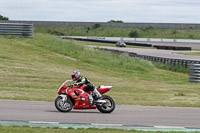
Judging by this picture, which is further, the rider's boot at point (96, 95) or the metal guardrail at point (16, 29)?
the metal guardrail at point (16, 29)

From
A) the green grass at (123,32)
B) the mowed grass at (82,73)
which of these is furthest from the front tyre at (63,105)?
the green grass at (123,32)

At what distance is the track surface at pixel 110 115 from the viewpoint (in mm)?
11469

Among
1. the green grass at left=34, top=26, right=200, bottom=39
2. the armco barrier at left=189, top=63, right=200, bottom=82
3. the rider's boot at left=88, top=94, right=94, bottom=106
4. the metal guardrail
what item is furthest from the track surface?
the green grass at left=34, top=26, right=200, bottom=39

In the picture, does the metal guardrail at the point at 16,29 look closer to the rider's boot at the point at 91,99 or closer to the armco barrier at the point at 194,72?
the armco barrier at the point at 194,72

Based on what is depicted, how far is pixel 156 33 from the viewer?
358ft

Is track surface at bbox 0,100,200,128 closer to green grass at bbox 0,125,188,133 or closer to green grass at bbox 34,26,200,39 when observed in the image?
green grass at bbox 0,125,188,133

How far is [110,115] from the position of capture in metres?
12.7

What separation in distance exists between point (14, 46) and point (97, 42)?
46.3m

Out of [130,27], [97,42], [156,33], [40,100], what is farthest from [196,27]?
[40,100]

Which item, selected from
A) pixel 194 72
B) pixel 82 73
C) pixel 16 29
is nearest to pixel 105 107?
pixel 194 72

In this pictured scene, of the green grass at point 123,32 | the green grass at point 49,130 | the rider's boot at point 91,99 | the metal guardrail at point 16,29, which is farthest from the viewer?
the green grass at point 123,32

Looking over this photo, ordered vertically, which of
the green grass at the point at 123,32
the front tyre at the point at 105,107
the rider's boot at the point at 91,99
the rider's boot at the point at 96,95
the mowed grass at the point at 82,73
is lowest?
the mowed grass at the point at 82,73

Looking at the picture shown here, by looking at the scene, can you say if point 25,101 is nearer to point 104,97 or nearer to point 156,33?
point 104,97

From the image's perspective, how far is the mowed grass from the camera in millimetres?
19094
